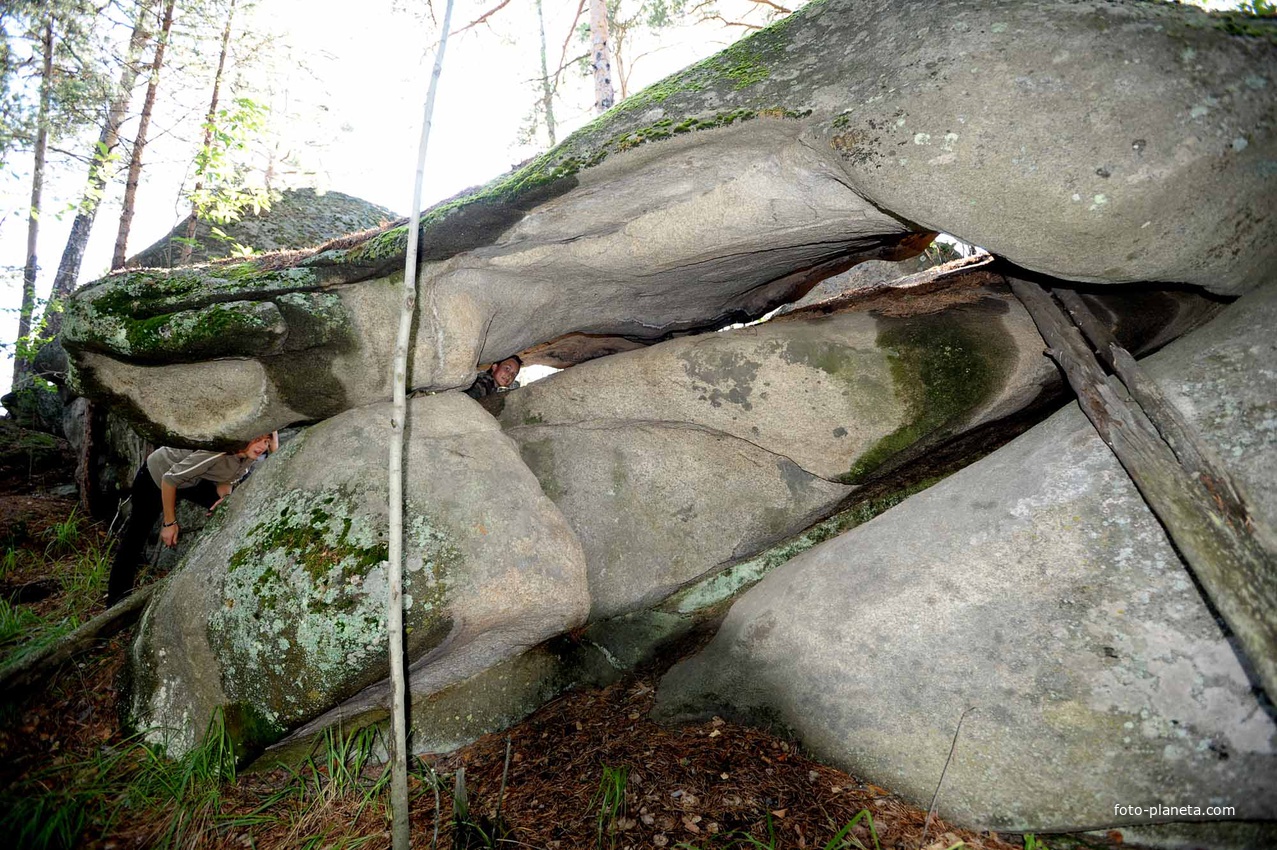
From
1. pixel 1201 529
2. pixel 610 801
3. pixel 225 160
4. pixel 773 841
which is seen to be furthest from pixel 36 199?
pixel 1201 529

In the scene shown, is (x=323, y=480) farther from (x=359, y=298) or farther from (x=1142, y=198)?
(x=1142, y=198)

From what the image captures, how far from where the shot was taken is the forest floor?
3.16 metres

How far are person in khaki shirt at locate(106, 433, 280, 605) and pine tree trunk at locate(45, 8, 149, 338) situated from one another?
4959mm

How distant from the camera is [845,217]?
4.24 m

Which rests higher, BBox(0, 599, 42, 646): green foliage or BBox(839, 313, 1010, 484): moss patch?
BBox(0, 599, 42, 646): green foliage

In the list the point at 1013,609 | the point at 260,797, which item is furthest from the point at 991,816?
the point at 260,797

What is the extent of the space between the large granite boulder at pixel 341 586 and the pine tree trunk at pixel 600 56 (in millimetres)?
7764

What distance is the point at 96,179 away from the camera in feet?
31.1

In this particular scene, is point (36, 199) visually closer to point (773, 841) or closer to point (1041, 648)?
point (773, 841)

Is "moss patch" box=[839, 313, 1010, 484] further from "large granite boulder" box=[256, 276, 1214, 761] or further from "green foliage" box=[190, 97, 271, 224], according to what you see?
"green foliage" box=[190, 97, 271, 224]

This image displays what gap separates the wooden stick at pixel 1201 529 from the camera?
2760 mm

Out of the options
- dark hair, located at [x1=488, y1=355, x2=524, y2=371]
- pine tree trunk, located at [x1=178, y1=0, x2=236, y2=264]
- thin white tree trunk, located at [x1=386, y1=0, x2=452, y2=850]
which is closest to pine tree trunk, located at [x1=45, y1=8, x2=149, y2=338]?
pine tree trunk, located at [x1=178, y1=0, x2=236, y2=264]

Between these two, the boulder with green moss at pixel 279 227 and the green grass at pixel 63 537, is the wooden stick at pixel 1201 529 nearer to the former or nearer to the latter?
the boulder with green moss at pixel 279 227

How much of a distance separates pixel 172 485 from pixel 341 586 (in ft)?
9.12
